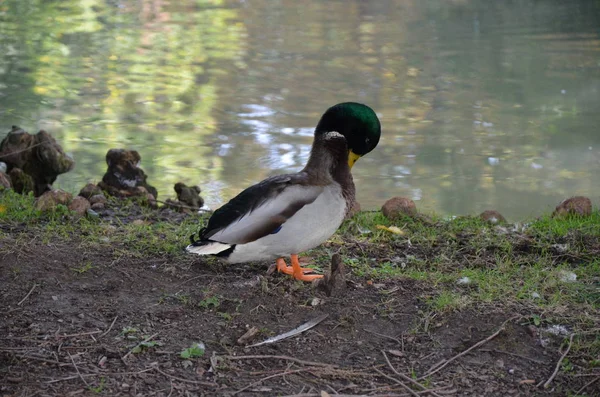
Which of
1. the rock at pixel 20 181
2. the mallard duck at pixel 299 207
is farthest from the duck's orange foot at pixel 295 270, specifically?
the rock at pixel 20 181

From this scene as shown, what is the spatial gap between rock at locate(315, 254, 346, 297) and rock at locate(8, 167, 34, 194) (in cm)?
262

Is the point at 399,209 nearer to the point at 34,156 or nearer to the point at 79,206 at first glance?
the point at 79,206

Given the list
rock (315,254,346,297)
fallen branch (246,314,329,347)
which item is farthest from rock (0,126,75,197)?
fallen branch (246,314,329,347)

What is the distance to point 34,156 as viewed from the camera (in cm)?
572

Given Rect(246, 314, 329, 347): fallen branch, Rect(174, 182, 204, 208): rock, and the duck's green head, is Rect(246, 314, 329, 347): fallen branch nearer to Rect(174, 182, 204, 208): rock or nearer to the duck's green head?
the duck's green head

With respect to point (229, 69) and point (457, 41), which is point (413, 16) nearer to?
point (457, 41)

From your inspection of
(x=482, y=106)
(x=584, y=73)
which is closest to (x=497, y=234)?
(x=482, y=106)

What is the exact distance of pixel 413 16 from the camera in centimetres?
1428

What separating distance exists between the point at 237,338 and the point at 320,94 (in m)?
5.71

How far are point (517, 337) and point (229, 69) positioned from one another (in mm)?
6993

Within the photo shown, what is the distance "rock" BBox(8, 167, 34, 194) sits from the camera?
5566 millimetres

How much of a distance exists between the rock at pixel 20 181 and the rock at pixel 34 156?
13 cm

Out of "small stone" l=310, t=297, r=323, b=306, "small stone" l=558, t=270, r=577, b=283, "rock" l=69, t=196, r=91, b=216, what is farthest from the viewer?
"rock" l=69, t=196, r=91, b=216

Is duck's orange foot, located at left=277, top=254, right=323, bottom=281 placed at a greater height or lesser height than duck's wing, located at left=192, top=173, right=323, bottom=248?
lesser
